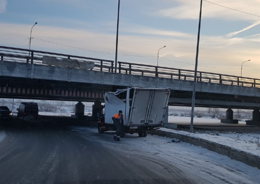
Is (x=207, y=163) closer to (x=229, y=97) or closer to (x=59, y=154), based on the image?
(x=59, y=154)

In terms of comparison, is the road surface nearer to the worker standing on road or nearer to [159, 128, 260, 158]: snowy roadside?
[159, 128, 260, 158]: snowy roadside

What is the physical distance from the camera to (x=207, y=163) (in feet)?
31.9

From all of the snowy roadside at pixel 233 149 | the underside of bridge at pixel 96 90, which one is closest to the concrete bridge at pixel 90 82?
the underside of bridge at pixel 96 90

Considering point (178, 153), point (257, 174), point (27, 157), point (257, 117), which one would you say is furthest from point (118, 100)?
point (257, 117)

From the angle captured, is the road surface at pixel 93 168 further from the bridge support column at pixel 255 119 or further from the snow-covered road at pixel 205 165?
the bridge support column at pixel 255 119

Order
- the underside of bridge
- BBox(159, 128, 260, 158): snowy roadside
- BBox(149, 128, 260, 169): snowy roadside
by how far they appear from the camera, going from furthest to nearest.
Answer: the underside of bridge < BBox(159, 128, 260, 158): snowy roadside < BBox(149, 128, 260, 169): snowy roadside

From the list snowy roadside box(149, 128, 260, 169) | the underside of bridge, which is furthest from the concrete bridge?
snowy roadside box(149, 128, 260, 169)

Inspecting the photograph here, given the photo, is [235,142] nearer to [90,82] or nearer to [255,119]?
[90,82]

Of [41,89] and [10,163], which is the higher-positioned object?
[41,89]

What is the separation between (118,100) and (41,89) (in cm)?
1368

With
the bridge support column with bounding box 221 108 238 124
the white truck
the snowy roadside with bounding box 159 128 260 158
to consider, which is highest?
the white truck

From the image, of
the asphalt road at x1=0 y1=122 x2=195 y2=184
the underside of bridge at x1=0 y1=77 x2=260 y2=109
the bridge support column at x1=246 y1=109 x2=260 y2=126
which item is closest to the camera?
the asphalt road at x1=0 y1=122 x2=195 y2=184

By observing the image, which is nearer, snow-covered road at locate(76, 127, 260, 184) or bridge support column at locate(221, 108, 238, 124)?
snow-covered road at locate(76, 127, 260, 184)

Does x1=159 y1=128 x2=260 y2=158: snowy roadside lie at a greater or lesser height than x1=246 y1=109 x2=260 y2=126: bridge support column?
greater
